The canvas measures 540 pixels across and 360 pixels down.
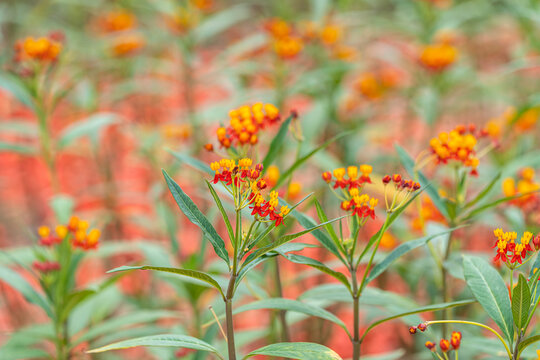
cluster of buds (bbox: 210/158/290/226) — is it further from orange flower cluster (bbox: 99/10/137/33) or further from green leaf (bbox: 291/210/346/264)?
orange flower cluster (bbox: 99/10/137/33)

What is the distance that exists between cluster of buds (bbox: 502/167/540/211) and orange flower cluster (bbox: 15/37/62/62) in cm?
136

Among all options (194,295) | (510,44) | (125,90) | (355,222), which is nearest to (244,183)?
(355,222)

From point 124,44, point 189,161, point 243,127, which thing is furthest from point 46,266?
point 124,44

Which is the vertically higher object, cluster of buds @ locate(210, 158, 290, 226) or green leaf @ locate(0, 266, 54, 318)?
cluster of buds @ locate(210, 158, 290, 226)

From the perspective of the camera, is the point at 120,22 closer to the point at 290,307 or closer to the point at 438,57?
the point at 438,57

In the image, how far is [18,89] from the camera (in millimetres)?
1771

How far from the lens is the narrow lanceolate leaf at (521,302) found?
Answer: 0.82m

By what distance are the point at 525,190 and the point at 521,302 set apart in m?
0.49

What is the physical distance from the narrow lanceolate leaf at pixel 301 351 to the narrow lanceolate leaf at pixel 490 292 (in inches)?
10.7

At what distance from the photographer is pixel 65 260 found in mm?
1311

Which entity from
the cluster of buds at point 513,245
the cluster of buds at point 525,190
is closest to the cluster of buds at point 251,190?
the cluster of buds at point 513,245

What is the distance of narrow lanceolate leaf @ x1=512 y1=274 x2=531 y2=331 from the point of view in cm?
82

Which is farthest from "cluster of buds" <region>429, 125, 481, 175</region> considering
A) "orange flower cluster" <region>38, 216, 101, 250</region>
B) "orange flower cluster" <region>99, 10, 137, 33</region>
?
"orange flower cluster" <region>99, 10, 137, 33</region>

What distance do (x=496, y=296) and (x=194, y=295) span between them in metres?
0.86
